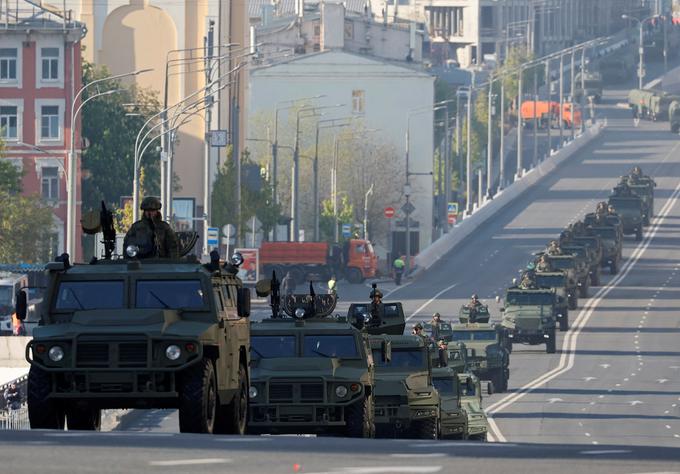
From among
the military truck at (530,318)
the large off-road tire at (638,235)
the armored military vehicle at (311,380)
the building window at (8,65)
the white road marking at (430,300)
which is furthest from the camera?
the large off-road tire at (638,235)

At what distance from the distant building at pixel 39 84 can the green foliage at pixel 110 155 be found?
8323 mm

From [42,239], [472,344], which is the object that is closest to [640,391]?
[472,344]

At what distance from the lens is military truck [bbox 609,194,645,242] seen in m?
118

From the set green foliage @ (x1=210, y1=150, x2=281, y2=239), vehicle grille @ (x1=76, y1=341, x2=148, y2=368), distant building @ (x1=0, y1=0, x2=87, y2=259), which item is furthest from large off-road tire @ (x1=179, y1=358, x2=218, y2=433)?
distant building @ (x1=0, y1=0, x2=87, y2=259)

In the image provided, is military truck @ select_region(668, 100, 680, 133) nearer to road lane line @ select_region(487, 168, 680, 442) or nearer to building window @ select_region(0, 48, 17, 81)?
road lane line @ select_region(487, 168, 680, 442)

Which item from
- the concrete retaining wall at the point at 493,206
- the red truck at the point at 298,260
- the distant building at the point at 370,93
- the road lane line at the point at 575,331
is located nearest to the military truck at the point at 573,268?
the road lane line at the point at 575,331

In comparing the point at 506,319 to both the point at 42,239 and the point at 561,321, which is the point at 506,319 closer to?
the point at 561,321

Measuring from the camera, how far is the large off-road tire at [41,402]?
79.8ft

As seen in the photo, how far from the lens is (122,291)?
82.2 feet

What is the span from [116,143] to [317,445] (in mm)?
91592

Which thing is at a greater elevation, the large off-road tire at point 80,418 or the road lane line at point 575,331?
the large off-road tire at point 80,418

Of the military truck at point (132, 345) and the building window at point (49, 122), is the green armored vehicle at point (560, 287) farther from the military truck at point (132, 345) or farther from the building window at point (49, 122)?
the military truck at point (132, 345)

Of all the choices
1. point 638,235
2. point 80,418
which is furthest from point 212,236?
point 80,418

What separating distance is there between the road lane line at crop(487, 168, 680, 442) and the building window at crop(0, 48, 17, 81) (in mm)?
25001
